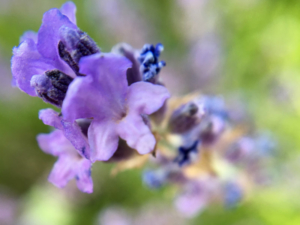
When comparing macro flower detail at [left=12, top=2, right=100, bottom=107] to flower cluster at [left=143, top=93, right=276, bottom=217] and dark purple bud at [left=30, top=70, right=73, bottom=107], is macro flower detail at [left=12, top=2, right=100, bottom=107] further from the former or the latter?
flower cluster at [left=143, top=93, right=276, bottom=217]

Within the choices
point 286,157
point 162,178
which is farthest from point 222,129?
point 286,157

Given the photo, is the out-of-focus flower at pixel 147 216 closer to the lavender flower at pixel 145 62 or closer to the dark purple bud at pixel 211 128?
the dark purple bud at pixel 211 128

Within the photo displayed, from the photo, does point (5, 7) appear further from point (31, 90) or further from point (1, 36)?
point (31, 90)

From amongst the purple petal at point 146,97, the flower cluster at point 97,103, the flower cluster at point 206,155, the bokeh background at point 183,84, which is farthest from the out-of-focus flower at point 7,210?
the purple petal at point 146,97

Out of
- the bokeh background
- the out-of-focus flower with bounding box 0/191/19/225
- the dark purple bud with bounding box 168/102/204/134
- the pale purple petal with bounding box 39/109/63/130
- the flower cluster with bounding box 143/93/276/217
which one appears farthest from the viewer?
the out-of-focus flower with bounding box 0/191/19/225

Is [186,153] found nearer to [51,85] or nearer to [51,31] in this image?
[51,85]

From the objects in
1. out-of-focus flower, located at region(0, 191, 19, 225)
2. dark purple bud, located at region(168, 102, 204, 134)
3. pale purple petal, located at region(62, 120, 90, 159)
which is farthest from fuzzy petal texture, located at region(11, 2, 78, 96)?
out-of-focus flower, located at region(0, 191, 19, 225)

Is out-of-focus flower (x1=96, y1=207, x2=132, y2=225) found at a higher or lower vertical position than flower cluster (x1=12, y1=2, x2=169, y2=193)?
higher
